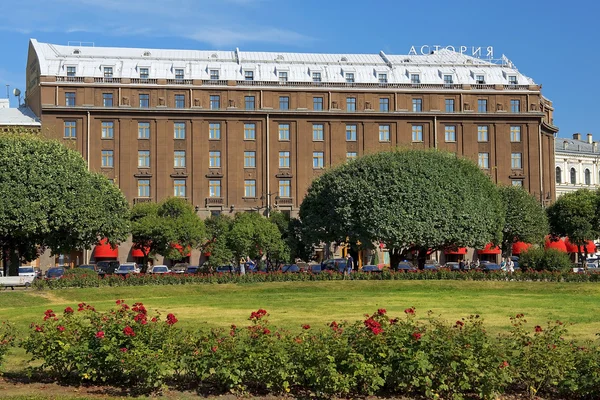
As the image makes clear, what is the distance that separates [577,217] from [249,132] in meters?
37.9

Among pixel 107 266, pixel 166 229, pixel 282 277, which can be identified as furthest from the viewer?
pixel 107 266

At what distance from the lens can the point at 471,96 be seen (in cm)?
9400

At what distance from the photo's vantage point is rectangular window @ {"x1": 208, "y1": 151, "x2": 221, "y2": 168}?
3538 inches

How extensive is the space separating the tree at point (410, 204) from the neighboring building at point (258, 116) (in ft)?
86.0

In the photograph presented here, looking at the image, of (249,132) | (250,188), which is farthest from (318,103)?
(250,188)

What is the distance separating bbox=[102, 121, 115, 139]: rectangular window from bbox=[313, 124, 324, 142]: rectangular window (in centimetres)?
2279

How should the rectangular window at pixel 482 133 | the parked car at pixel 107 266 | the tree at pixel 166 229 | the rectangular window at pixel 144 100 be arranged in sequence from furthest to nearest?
the rectangular window at pixel 482 133, the rectangular window at pixel 144 100, the parked car at pixel 107 266, the tree at pixel 166 229

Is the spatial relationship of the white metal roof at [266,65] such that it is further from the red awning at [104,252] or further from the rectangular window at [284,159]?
the red awning at [104,252]

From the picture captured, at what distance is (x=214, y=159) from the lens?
90000 millimetres

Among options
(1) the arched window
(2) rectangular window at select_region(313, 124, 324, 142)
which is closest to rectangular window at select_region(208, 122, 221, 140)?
(2) rectangular window at select_region(313, 124, 324, 142)

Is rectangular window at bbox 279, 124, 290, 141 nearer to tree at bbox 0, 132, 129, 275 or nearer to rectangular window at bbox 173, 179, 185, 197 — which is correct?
rectangular window at bbox 173, 179, 185, 197

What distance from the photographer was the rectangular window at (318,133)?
91.8 metres

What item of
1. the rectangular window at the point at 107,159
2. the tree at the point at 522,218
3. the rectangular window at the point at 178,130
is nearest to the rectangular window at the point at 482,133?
the tree at the point at 522,218

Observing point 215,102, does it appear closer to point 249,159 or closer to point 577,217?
point 249,159
